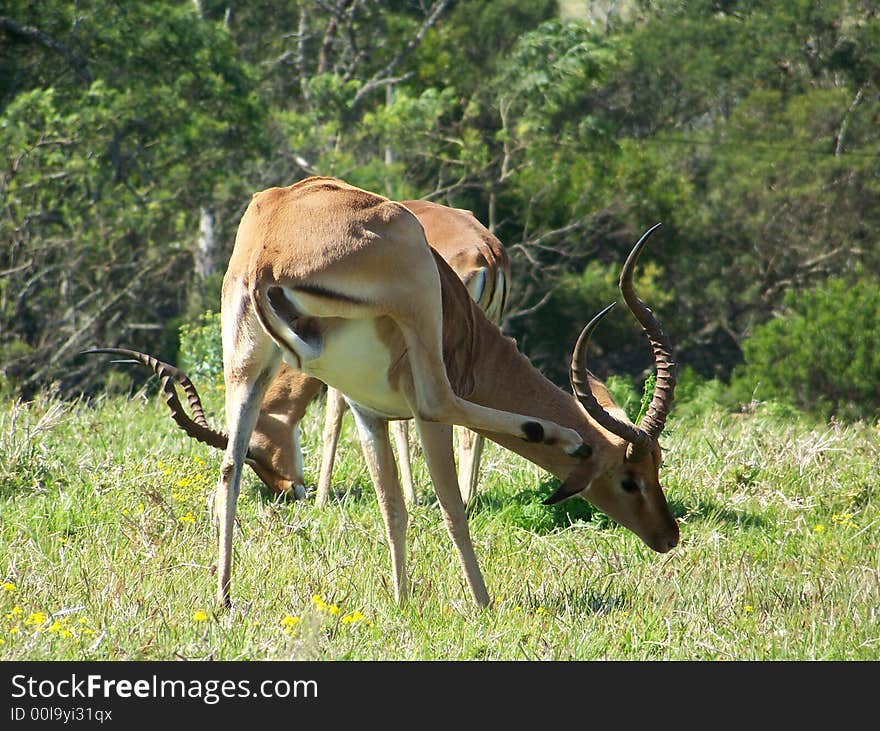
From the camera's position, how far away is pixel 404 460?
7246 millimetres

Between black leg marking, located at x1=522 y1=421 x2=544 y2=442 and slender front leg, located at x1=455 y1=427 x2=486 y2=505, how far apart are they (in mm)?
1908

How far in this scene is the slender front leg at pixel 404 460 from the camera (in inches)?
279

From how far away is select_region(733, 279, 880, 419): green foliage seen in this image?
1535cm

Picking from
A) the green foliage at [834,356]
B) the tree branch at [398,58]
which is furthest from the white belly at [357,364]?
the tree branch at [398,58]

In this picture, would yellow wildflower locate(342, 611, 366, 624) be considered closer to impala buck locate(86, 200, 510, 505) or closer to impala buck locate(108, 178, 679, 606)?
impala buck locate(108, 178, 679, 606)

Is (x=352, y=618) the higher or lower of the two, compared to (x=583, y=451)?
lower

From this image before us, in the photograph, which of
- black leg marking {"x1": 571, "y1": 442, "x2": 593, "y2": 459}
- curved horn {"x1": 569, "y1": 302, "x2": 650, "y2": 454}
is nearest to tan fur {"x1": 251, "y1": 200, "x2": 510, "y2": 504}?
black leg marking {"x1": 571, "y1": 442, "x2": 593, "y2": 459}

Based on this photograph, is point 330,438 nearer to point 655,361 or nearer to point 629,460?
point 629,460

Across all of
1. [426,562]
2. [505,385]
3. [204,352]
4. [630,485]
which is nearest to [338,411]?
[426,562]

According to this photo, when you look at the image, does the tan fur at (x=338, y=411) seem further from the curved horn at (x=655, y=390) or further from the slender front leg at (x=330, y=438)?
the curved horn at (x=655, y=390)

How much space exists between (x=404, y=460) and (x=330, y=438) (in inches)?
17.3

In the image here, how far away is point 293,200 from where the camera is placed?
4668 millimetres

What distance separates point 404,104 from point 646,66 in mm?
9292

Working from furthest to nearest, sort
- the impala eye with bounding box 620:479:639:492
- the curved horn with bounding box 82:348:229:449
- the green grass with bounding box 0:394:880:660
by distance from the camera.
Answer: the curved horn with bounding box 82:348:229:449 → the impala eye with bounding box 620:479:639:492 → the green grass with bounding box 0:394:880:660
